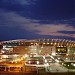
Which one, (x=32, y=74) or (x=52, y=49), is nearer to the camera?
(x=32, y=74)

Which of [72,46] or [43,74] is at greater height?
[72,46]

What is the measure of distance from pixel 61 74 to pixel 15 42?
3808 cm

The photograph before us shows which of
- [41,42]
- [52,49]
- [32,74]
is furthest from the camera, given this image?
[41,42]

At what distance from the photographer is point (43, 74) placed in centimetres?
1535

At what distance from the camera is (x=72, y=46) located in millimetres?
51156

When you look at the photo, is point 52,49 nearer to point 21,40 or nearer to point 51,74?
point 21,40

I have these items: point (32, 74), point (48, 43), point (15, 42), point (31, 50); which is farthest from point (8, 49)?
point (32, 74)

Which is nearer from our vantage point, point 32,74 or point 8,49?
point 32,74

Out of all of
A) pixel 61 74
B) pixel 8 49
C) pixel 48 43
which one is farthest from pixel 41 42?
pixel 61 74

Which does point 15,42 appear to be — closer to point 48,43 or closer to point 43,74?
point 48,43

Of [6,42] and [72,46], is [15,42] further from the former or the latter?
[72,46]

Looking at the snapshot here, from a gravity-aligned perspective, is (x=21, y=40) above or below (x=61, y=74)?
above

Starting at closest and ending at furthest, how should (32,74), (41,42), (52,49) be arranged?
(32,74) < (52,49) < (41,42)

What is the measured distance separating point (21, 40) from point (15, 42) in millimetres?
1590
